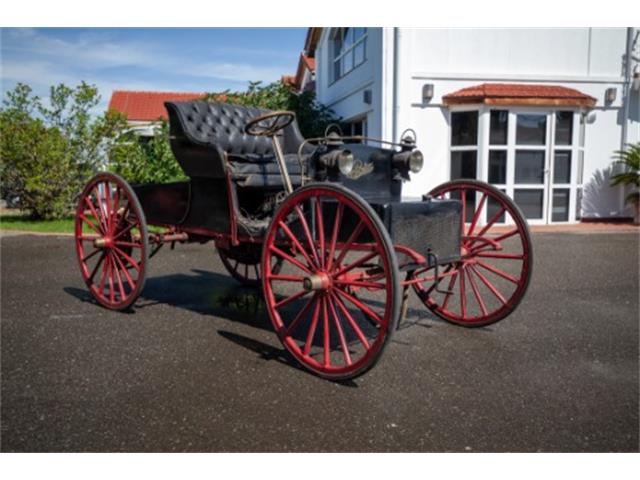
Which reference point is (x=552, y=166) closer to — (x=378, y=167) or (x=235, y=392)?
(x=378, y=167)

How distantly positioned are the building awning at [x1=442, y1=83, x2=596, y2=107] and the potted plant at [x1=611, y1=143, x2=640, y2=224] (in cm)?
125

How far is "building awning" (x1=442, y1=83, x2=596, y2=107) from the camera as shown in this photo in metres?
10.0

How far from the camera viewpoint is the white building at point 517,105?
10.3 m

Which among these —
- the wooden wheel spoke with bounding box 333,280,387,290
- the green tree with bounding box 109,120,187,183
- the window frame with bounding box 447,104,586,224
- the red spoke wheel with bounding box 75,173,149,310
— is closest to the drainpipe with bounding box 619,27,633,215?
the window frame with bounding box 447,104,586,224

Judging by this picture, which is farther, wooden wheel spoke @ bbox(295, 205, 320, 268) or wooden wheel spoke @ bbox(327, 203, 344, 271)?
wooden wheel spoke @ bbox(295, 205, 320, 268)

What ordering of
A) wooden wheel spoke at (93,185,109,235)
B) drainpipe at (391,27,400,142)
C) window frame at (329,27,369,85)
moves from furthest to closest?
window frame at (329,27,369,85) < drainpipe at (391,27,400,142) < wooden wheel spoke at (93,185,109,235)

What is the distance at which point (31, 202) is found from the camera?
11.6 m

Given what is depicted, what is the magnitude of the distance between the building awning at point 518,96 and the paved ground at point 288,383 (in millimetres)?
5743

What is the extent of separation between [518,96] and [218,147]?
25.4 feet

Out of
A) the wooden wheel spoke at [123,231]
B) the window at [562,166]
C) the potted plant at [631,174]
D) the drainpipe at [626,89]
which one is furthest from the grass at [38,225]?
the drainpipe at [626,89]

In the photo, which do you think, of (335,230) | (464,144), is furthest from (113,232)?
(464,144)

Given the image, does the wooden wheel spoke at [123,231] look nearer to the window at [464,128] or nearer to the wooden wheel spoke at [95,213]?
the wooden wheel spoke at [95,213]

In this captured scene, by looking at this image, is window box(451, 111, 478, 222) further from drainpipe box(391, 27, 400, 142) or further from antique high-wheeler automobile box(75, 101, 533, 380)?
antique high-wheeler automobile box(75, 101, 533, 380)

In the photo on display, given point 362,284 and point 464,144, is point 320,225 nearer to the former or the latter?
point 362,284
